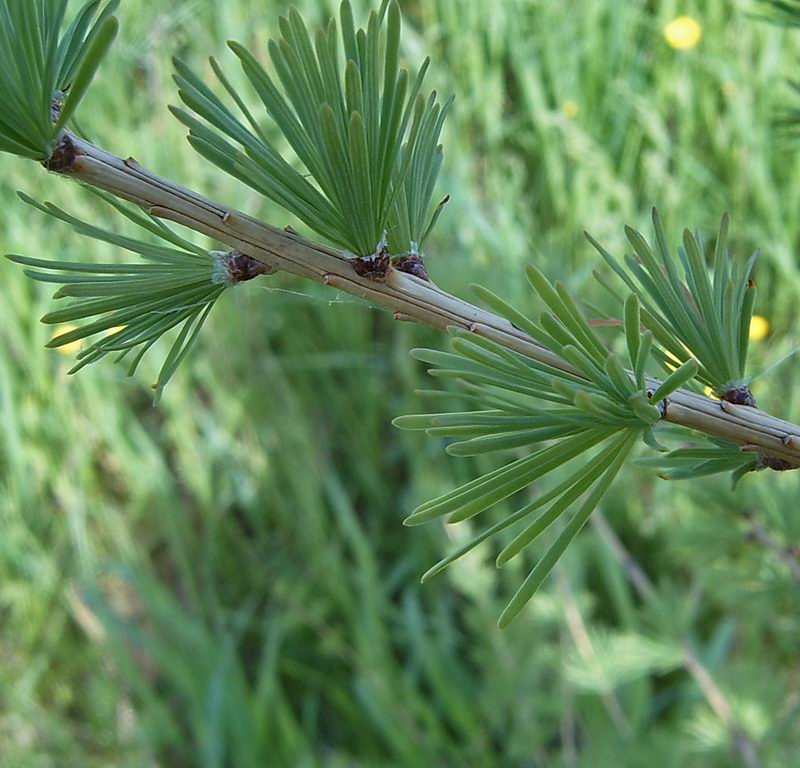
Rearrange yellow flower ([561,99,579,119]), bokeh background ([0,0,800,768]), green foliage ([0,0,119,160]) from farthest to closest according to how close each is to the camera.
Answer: yellow flower ([561,99,579,119]) < bokeh background ([0,0,800,768]) < green foliage ([0,0,119,160])

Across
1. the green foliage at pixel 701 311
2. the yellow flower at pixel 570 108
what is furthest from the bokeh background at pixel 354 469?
the green foliage at pixel 701 311

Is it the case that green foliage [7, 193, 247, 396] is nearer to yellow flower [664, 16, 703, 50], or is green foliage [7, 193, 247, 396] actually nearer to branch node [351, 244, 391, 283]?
Result: branch node [351, 244, 391, 283]

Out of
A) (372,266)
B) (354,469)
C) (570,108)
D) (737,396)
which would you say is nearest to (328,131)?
(372,266)

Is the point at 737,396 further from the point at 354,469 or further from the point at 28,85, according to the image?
the point at 354,469

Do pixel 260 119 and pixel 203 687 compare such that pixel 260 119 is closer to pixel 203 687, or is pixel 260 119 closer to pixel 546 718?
pixel 203 687

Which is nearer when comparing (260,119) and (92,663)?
(92,663)

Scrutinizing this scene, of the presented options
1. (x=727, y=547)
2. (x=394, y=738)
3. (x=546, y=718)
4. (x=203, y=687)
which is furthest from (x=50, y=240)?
(x=727, y=547)

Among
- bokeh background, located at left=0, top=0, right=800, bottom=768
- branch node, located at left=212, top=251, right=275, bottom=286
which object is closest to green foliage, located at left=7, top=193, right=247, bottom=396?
branch node, located at left=212, top=251, right=275, bottom=286
